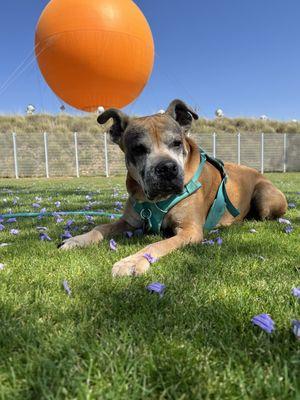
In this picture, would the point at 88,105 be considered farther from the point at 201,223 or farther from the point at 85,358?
the point at 85,358

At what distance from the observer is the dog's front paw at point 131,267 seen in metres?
2.66

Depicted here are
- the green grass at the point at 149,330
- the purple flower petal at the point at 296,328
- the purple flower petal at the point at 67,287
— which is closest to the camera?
the green grass at the point at 149,330

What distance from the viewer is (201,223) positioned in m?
4.03

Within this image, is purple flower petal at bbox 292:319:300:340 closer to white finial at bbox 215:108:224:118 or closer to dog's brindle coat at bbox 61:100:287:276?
dog's brindle coat at bbox 61:100:287:276

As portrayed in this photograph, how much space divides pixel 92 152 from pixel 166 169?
21.0m

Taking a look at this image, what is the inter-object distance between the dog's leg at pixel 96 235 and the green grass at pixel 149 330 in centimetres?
42

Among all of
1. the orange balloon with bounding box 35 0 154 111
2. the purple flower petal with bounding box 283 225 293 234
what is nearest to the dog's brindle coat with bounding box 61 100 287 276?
the purple flower petal with bounding box 283 225 293 234

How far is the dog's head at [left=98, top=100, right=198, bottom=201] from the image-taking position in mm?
3730

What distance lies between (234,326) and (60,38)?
12.0m

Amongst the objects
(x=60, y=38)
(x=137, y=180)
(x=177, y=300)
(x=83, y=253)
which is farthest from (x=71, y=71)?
(x=177, y=300)

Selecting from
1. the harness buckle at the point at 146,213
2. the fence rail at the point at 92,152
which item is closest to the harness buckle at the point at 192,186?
the harness buckle at the point at 146,213

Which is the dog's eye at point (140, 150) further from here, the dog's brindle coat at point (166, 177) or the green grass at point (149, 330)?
the green grass at point (149, 330)

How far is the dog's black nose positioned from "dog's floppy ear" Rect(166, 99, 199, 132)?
0.98m

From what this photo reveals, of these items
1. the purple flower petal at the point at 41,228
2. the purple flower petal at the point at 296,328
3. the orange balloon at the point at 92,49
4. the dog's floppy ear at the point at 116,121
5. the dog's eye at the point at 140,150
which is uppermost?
the orange balloon at the point at 92,49
